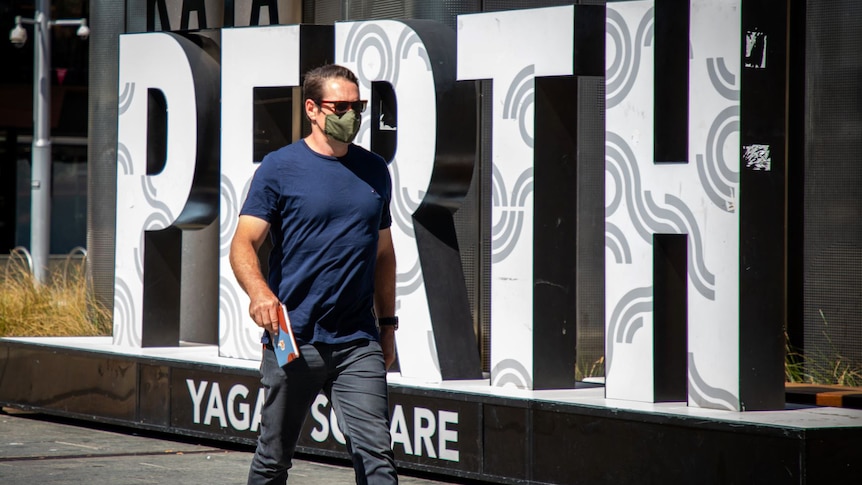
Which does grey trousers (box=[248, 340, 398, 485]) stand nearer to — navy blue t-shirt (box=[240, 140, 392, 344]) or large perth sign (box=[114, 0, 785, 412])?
navy blue t-shirt (box=[240, 140, 392, 344])

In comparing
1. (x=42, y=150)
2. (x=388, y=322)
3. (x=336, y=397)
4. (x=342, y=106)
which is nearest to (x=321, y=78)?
(x=342, y=106)

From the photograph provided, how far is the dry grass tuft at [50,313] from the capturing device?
11.4m

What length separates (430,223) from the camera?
809 centimetres

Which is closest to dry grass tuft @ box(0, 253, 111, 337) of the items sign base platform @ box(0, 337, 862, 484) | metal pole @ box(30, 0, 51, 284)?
sign base platform @ box(0, 337, 862, 484)

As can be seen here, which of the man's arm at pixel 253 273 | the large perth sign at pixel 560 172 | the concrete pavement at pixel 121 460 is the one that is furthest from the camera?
the concrete pavement at pixel 121 460

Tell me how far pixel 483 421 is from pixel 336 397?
2.29 metres

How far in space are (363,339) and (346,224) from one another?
434 mm

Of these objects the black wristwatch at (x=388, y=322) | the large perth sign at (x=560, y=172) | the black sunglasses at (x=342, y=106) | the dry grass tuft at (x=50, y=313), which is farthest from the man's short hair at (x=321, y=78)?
the dry grass tuft at (x=50, y=313)

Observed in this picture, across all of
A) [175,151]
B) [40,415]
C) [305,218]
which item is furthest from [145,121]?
[305,218]

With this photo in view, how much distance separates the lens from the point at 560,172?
7.52m

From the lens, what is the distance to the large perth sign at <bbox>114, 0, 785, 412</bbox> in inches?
257

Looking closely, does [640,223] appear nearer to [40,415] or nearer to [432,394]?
[432,394]

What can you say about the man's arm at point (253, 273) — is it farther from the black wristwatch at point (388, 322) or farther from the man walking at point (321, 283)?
the black wristwatch at point (388, 322)

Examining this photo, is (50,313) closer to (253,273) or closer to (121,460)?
(121,460)
